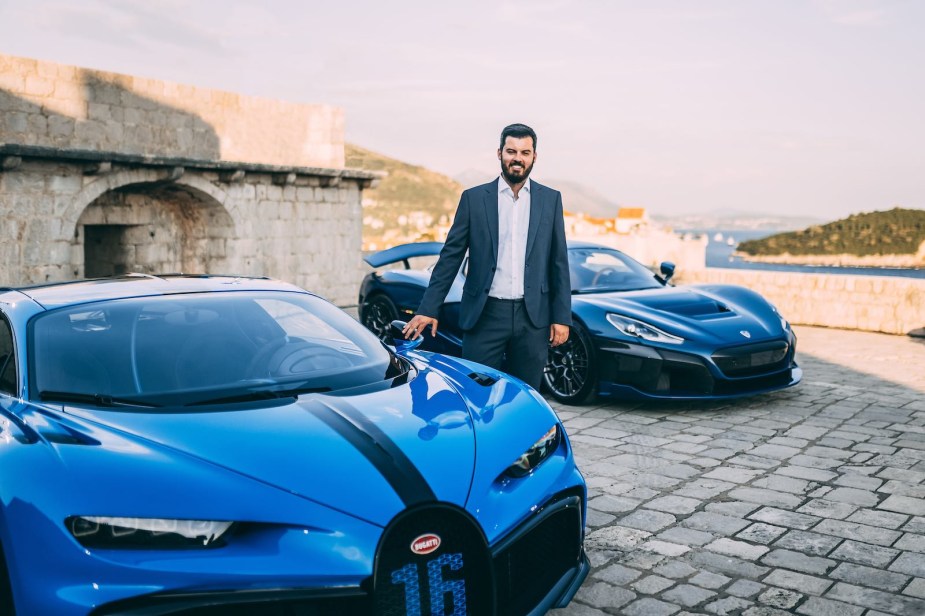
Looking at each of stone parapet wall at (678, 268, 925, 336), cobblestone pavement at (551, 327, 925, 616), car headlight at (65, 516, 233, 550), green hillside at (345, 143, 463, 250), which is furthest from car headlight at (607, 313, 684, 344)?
green hillside at (345, 143, 463, 250)

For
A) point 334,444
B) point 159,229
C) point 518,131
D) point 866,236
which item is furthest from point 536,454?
point 866,236

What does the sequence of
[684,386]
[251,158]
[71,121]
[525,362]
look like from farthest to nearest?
1. [251,158]
2. [71,121]
3. [684,386]
4. [525,362]

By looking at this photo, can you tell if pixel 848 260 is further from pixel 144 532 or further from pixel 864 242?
pixel 144 532

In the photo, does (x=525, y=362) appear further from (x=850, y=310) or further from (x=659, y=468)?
(x=850, y=310)

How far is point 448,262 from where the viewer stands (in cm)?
458

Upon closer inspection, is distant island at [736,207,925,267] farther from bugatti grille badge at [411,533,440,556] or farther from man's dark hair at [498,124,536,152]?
bugatti grille badge at [411,533,440,556]

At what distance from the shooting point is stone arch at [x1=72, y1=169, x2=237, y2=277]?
13117 millimetres

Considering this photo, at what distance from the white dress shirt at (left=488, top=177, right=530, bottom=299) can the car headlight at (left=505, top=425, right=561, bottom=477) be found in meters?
1.47

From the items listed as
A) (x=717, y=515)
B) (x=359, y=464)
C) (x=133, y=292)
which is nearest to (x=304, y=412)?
(x=359, y=464)

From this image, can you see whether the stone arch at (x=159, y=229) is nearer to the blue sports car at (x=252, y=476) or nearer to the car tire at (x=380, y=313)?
the car tire at (x=380, y=313)

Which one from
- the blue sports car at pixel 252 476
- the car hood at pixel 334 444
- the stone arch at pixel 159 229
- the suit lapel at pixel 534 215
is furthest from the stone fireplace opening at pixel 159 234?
the car hood at pixel 334 444

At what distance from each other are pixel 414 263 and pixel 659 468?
17932mm

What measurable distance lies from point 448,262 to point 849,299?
29.8 ft

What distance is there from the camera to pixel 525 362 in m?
4.53
